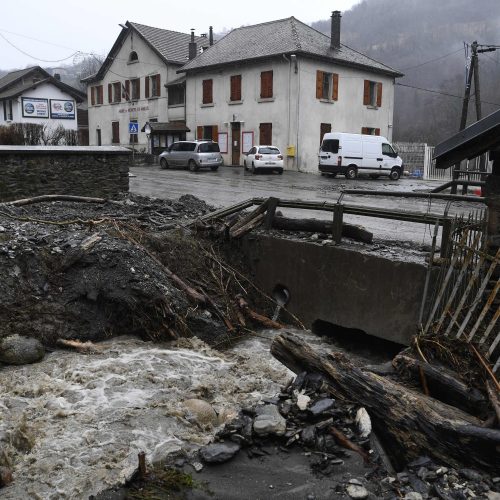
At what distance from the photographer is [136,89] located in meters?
47.6

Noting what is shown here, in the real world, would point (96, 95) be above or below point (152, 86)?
below

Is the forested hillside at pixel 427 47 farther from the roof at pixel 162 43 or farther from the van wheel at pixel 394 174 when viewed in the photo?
the roof at pixel 162 43

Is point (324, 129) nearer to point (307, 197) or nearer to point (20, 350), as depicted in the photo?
point (307, 197)

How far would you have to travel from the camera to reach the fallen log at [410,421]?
4.86 metres

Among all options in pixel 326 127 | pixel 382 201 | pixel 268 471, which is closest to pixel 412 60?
pixel 326 127

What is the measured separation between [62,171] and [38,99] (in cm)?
4360

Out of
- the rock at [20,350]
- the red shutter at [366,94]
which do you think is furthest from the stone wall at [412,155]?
the rock at [20,350]

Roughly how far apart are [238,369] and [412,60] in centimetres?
9443

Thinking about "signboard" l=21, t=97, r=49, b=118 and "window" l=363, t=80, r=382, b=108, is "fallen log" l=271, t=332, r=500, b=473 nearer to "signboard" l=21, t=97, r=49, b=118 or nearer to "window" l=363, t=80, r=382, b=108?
"window" l=363, t=80, r=382, b=108

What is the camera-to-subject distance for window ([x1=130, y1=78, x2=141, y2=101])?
155 feet

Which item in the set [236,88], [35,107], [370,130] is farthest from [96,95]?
[370,130]

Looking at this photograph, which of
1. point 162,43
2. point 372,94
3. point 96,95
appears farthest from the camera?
point 96,95

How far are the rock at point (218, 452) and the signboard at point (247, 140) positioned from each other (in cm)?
3350

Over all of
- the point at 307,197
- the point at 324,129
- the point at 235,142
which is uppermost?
the point at 324,129
